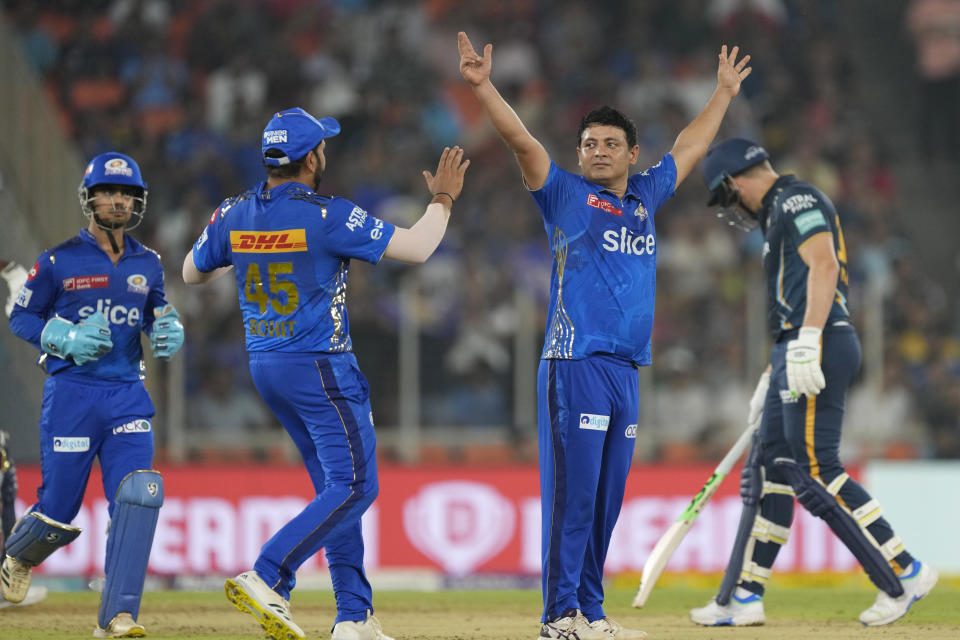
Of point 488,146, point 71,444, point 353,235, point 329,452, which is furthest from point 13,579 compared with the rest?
point 488,146

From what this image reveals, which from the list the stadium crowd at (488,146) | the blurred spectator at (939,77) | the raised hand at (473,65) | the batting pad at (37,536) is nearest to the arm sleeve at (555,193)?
the raised hand at (473,65)

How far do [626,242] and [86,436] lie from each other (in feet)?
9.36

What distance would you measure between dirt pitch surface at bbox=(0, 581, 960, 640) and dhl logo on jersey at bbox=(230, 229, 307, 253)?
1.97 metres

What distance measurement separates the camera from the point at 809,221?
24.4ft

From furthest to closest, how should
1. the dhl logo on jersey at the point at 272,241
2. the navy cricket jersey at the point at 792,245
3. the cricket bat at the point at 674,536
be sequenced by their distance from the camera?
1. the cricket bat at the point at 674,536
2. the navy cricket jersey at the point at 792,245
3. the dhl logo on jersey at the point at 272,241

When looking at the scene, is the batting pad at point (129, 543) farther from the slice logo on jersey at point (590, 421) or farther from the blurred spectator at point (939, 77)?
the blurred spectator at point (939, 77)

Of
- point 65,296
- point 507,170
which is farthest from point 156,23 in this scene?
point 65,296

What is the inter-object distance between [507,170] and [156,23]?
16.8 feet

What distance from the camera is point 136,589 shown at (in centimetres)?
689

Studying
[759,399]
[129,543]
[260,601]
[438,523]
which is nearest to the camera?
[260,601]

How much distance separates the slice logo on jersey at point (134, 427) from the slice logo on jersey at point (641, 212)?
2690mm

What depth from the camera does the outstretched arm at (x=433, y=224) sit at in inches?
250

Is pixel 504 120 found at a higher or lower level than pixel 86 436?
higher

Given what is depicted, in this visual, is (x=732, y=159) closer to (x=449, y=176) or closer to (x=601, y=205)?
(x=601, y=205)
